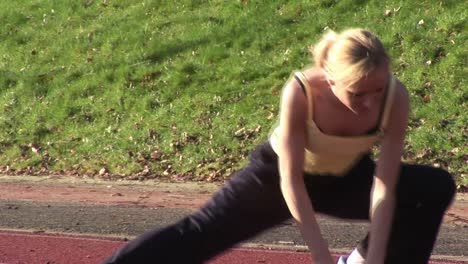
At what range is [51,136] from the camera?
40.7 feet

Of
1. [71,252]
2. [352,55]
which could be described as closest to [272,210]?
[352,55]

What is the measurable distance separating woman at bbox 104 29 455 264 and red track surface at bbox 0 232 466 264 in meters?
2.27

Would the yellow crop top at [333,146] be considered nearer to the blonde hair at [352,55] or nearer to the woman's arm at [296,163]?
the woman's arm at [296,163]

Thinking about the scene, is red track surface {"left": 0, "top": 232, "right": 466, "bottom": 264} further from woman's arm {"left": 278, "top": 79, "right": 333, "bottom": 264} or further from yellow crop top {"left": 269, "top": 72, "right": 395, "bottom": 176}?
woman's arm {"left": 278, "top": 79, "right": 333, "bottom": 264}

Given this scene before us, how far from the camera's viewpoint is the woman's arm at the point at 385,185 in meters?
3.78

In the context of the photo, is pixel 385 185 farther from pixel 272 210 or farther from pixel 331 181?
pixel 272 210

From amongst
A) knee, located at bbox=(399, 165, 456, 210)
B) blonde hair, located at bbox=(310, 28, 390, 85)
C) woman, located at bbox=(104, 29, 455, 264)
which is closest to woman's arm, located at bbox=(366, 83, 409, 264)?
woman, located at bbox=(104, 29, 455, 264)

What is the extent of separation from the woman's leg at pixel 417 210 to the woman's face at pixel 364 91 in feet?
1.41

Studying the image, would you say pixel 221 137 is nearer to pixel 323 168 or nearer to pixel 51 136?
pixel 51 136

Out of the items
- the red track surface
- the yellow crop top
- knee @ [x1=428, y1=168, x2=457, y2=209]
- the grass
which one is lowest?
the grass

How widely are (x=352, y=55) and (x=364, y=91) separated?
14 cm

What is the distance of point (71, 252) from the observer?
6867 millimetres

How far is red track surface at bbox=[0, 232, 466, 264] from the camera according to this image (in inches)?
254

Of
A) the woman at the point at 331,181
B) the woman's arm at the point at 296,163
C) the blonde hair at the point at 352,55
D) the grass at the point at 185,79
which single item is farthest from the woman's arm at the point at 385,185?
the grass at the point at 185,79
